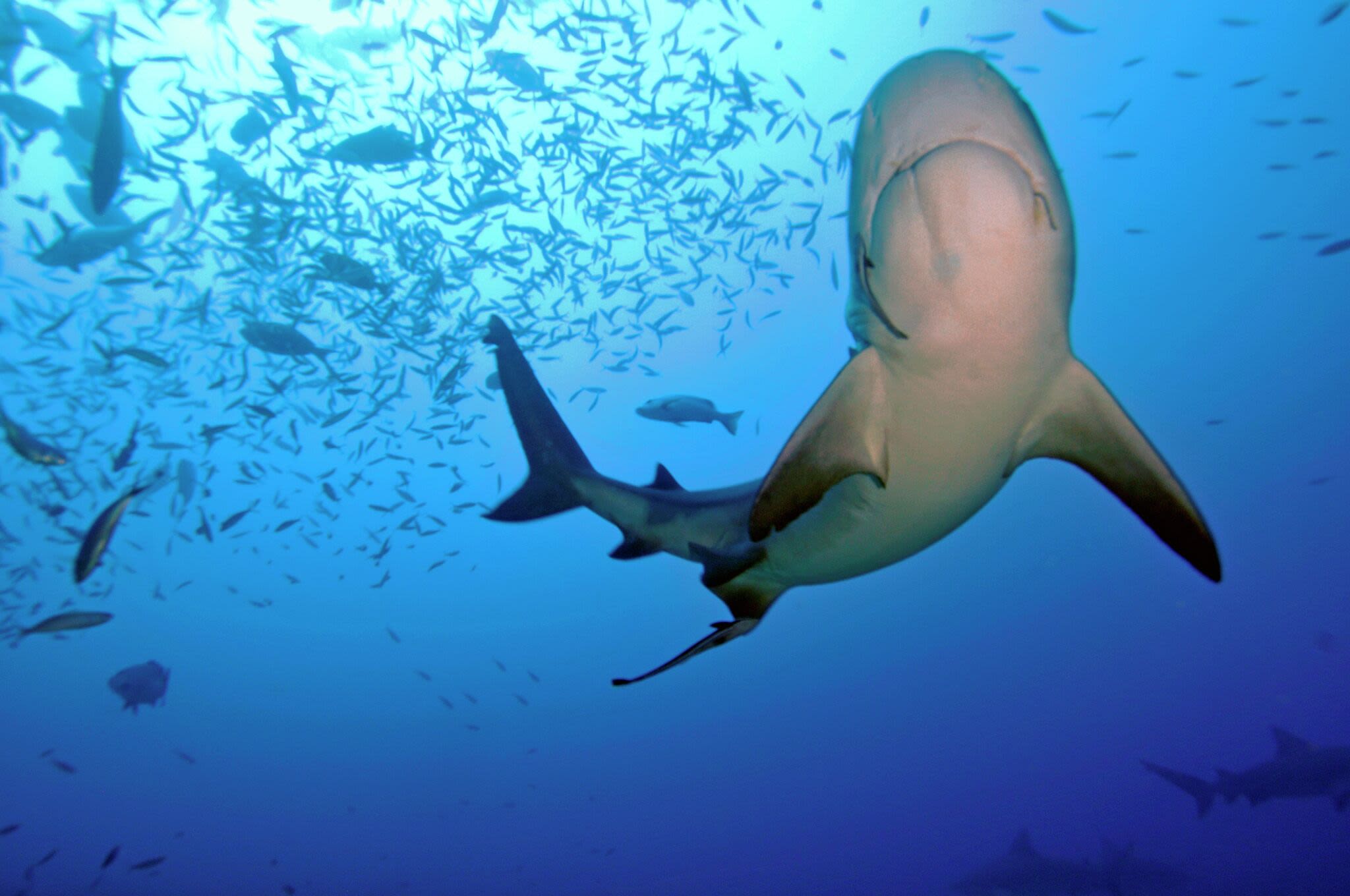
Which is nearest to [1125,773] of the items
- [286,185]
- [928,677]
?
[928,677]

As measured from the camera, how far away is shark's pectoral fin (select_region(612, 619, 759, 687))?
2895mm

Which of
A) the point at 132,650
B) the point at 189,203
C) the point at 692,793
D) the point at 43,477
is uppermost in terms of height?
the point at 189,203

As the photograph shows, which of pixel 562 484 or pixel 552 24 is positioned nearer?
pixel 562 484

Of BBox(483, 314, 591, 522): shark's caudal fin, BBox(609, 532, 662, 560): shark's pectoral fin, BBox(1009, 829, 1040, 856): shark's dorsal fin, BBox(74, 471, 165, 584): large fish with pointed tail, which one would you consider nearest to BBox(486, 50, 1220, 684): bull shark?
BBox(609, 532, 662, 560): shark's pectoral fin

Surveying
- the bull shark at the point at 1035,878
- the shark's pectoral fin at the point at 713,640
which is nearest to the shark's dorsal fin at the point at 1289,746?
the bull shark at the point at 1035,878

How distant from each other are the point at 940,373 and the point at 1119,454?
3.18 ft

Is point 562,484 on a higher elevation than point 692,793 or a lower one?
higher

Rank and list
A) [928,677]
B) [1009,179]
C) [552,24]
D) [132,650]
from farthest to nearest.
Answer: [928,677]
[132,650]
[552,24]
[1009,179]

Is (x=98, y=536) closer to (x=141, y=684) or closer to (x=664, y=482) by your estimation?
(x=664, y=482)

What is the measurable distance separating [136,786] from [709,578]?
3091 cm

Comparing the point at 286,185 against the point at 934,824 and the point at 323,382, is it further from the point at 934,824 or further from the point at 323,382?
the point at 934,824

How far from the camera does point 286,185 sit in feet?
31.0

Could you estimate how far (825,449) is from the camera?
2094 mm

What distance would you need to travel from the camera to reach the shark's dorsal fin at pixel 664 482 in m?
3.99
